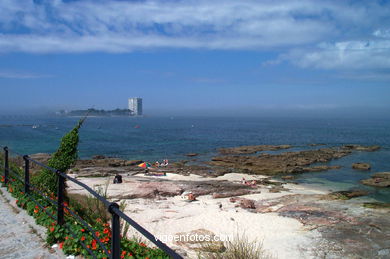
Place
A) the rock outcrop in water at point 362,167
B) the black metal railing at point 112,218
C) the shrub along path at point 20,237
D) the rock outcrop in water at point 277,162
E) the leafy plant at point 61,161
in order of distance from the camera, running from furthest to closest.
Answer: the rock outcrop in water at point 362,167
the rock outcrop in water at point 277,162
the leafy plant at point 61,161
the shrub along path at point 20,237
the black metal railing at point 112,218

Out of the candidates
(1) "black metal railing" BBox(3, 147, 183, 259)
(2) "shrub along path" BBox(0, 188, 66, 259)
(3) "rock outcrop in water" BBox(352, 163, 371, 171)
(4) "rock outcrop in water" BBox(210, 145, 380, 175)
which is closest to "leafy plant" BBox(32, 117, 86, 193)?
(1) "black metal railing" BBox(3, 147, 183, 259)

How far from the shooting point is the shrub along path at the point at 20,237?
16.5 feet

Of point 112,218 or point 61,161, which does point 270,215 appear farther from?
point 112,218

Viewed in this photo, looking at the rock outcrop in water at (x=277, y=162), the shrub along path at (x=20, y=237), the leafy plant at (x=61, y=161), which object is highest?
the leafy plant at (x=61, y=161)

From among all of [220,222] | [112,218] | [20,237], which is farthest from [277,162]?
[112,218]

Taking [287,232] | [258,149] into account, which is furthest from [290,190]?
[258,149]

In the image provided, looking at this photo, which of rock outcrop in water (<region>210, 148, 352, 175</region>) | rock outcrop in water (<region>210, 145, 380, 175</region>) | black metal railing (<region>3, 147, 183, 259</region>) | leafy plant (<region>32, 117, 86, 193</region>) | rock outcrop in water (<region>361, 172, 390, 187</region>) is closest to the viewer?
black metal railing (<region>3, 147, 183, 259</region>)

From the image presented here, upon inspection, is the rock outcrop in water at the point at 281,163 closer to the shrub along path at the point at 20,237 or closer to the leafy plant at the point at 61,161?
the leafy plant at the point at 61,161

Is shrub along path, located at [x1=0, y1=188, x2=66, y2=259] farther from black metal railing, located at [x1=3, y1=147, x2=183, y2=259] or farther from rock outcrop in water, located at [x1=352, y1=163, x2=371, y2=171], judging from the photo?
rock outcrop in water, located at [x1=352, y1=163, x2=371, y2=171]

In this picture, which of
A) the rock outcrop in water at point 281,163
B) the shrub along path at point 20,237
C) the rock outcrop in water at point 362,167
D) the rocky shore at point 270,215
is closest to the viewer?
the shrub along path at point 20,237

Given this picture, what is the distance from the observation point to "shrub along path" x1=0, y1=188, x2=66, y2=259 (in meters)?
5.04

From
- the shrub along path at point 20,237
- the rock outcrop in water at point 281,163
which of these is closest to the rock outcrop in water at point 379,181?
the rock outcrop in water at point 281,163

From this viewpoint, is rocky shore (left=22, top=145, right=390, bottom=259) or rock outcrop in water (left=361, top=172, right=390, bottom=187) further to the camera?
rock outcrop in water (left=361, top=172, right=390, bottom=187)

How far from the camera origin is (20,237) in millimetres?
5660
